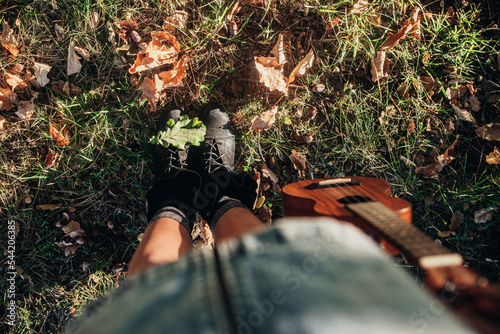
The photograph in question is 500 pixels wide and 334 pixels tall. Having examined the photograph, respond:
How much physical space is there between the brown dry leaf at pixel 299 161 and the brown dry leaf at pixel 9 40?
75.3 inches

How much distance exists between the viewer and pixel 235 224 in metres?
1.48

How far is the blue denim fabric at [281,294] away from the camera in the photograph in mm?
625

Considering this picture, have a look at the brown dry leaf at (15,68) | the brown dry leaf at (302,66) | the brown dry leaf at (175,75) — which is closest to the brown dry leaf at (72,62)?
the brown dry leaf at (15,68)

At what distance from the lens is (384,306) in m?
0.65

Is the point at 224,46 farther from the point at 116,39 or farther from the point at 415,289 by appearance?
the point at 415,289

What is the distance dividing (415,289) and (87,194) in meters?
1.99

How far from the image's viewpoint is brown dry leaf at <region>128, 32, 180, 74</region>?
6.02 feet

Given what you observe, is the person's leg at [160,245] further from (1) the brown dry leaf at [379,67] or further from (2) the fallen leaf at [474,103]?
(2) the fallen leaf at [474,103]

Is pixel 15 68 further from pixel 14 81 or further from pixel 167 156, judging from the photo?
pixel 167 156

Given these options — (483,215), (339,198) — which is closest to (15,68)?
(339,198)

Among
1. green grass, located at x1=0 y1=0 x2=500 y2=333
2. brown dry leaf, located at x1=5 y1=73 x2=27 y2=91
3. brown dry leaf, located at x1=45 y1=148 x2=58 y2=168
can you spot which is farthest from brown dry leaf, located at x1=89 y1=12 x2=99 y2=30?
brown dry leaf, located at x1=45 y1=148 x2=58 y2=168

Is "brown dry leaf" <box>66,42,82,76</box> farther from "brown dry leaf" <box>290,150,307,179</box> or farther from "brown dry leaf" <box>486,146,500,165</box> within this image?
"brown dry leaf" <box>486,146,500,165</box>

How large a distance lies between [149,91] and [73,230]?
107cm

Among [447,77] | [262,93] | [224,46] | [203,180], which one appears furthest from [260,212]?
[447,77]
